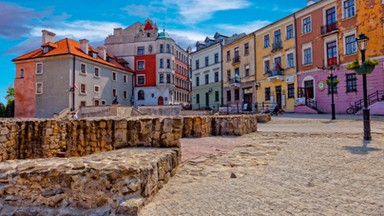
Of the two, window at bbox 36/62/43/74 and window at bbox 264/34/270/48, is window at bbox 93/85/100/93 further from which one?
window at bbox 264/34/270/48

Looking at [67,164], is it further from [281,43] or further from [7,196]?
[281,43]

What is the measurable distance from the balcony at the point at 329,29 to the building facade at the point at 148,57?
29.2 meters

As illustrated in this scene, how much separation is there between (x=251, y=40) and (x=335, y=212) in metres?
36.5

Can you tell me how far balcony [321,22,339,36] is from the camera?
26392 millimetres

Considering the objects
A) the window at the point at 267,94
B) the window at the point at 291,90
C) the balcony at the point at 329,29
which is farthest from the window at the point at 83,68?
the balcony at the point at 329,29

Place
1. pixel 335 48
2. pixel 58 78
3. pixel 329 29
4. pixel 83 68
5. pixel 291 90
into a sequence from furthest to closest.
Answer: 1. pixel 83 68
2. pixel 58 78
3. pixel 291 90
4. pixel 329 29
5. pixel 335 48

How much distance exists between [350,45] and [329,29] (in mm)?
3012

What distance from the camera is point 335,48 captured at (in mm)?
26641

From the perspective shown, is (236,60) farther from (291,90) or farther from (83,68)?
(83,68)

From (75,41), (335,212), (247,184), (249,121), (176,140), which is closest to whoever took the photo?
(335,212)

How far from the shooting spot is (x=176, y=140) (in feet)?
18.2

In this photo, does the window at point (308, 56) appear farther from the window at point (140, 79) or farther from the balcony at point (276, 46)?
the window at point (140, 79)

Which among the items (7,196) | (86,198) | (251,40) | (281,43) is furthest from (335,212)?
(251,40)

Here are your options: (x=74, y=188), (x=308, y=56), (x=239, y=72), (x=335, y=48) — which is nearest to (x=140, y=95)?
(x=239, y=72)
